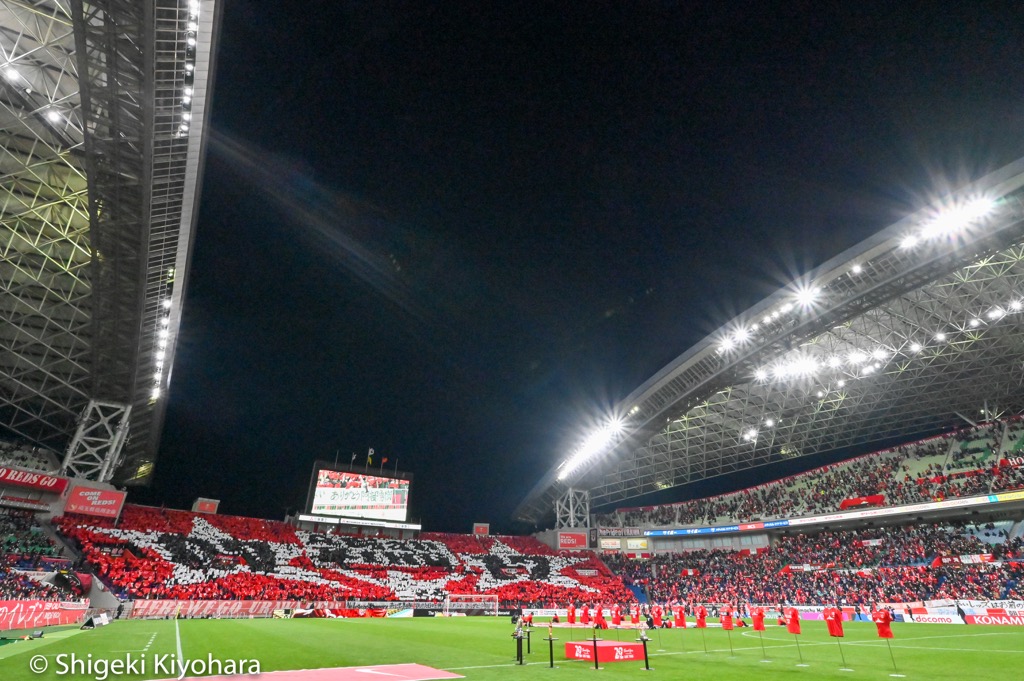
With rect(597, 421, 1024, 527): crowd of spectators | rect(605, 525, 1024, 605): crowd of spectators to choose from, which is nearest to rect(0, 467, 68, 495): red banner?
rect(605, 525, 1024, 605): crowd of spectators

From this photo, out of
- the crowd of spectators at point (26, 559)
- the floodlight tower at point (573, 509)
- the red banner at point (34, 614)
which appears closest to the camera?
the red banner at point (34, 614)

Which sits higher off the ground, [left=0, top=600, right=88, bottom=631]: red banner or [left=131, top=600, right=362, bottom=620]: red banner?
[left=0, top=600, right=88, bottom=631]: red banner

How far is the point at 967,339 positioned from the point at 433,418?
49.4 m

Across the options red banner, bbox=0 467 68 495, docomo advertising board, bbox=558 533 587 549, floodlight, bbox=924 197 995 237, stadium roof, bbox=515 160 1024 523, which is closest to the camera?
floodlight, bbox=924 197 995 237

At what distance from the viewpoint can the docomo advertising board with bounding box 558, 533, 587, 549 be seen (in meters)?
60.0

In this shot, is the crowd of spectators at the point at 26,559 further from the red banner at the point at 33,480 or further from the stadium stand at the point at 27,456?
the stadium stand at the point at 27,456

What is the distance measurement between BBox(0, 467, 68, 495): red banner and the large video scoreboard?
19.2 metres

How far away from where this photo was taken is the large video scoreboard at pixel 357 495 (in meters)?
48.5

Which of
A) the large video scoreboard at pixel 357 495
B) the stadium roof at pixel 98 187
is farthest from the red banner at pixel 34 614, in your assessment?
the large video scoreboard at pixel 357 495

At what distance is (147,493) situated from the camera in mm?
57719

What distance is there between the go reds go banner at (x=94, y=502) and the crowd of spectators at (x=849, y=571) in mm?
47411

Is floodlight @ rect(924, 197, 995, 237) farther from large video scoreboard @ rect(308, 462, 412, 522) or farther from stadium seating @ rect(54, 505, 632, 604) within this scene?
large video scoreboard @ rect(308, 462, 412, 522)

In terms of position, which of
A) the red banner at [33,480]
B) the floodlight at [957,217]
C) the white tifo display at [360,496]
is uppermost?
the floodlight at [957,217]

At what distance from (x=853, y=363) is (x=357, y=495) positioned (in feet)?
158
